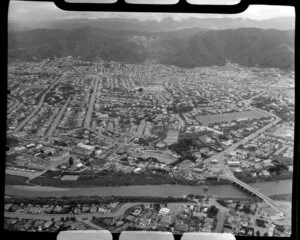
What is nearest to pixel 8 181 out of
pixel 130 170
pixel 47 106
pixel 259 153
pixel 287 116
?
pixel 47 106

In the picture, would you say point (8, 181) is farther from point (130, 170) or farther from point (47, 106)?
point (130, 170)

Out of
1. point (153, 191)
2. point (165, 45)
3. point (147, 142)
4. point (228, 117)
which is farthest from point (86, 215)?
point (165, 45)

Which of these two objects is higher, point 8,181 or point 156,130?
point 156,130

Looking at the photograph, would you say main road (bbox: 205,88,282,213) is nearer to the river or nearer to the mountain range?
the river

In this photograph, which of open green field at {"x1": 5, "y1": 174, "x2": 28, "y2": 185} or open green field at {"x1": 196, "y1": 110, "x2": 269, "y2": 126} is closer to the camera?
open green field at {"x1": 5, "y1": 174, "x2": 28, "y2": 185}

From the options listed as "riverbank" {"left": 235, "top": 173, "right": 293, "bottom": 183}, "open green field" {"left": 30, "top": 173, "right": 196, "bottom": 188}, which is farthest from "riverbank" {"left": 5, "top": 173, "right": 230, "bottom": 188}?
"riverbank" {"left": 235, "top": 173, "right": 293, "bottom": 183}

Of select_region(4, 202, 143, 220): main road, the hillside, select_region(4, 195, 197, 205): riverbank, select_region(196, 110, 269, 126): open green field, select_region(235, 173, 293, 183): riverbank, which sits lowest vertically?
select_region(4, 202, 143, 220): main road

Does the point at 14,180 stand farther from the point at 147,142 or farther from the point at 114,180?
the point at 147,142
